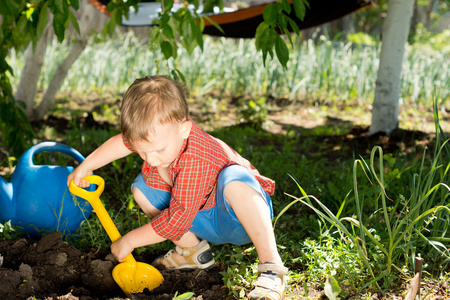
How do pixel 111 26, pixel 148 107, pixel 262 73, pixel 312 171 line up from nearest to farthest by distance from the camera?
pixel 148 107, pixel 111 26, pixel 312 171, pixel 262 73

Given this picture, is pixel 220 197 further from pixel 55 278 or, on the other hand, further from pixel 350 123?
pixel 350 123

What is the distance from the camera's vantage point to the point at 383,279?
5.00ft

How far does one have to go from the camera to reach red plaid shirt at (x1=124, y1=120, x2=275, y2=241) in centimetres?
145

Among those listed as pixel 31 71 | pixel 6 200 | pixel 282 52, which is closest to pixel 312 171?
pixel 282 52

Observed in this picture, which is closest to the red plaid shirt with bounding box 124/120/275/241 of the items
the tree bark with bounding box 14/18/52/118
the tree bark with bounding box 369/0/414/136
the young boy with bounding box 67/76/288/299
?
the young boy with bounding box 67/76/288/299

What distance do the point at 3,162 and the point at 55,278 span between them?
143 centimetres

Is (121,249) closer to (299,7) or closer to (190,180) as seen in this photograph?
(190,180)

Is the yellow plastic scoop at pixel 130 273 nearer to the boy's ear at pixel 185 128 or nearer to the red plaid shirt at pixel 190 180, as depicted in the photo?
the red plaid shirt at pixel 190 180

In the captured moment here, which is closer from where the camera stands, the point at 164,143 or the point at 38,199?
the point at 164,143

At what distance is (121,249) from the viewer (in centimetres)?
152

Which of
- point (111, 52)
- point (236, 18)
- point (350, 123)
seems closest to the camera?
point (236, 18)

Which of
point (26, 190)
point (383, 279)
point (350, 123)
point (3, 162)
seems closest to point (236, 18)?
point (350, 123)

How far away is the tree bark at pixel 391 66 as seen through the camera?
296cm

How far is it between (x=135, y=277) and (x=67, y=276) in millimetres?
219
